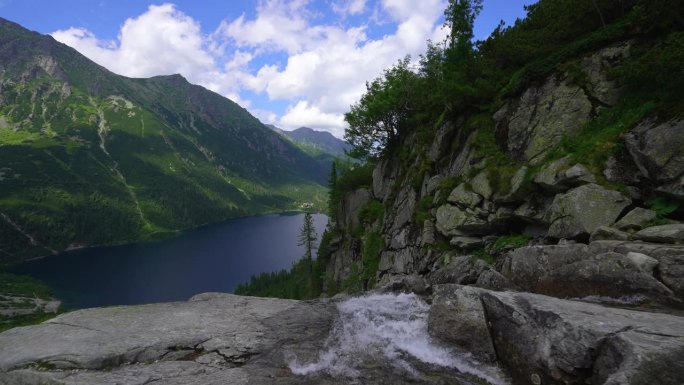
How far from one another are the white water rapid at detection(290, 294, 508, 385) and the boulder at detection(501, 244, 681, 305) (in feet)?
16.9

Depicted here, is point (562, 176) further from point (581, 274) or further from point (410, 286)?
point (410, 286)

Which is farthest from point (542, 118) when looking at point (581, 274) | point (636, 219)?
point (581, 274)

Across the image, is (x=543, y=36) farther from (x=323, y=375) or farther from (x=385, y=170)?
(x=323, y=375)

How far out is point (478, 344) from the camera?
40.4 ft

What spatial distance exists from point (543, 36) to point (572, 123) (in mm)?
10429

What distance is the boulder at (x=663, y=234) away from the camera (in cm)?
1320

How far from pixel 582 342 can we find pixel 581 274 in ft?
18.5

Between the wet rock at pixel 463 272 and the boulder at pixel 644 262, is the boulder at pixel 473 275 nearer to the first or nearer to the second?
the wet rock at pixel 463 272

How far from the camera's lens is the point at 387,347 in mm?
13578

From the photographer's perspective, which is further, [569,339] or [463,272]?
[463,272]

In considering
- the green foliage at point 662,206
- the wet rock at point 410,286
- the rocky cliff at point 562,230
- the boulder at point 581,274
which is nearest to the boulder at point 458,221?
the rocky cliff at point 562,230

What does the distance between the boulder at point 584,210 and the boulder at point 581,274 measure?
2.98 m

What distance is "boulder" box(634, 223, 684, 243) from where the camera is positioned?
1320 cm

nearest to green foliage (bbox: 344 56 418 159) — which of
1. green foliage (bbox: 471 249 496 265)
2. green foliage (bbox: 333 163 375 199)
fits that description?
green foliage (bbox: 333 163 375 199)
